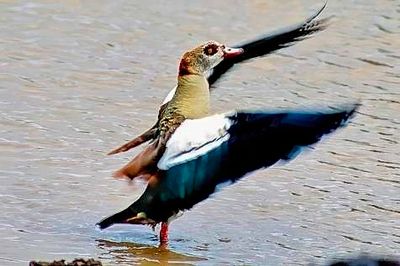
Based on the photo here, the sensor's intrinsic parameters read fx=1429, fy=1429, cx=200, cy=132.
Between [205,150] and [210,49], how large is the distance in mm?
1082

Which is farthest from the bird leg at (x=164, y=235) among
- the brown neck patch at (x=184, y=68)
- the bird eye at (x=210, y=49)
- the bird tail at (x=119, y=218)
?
the bird eye at (x=210, y=49)

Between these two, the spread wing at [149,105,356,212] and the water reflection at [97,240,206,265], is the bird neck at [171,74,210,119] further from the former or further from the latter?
the water reflection at [97,240,206,265]

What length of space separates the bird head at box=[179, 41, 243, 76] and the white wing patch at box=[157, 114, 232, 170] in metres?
0.58

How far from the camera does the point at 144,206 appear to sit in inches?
269

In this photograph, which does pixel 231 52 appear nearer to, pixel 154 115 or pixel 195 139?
pixel 195 139

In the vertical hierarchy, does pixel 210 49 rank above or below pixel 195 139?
above

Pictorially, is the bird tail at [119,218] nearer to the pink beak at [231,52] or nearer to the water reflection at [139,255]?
the water reflection at [139,255]

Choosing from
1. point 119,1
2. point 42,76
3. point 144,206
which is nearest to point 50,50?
point 42,76

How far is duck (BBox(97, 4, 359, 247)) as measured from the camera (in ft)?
20.9

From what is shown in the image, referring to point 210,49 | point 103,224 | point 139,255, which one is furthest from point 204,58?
point 139,255

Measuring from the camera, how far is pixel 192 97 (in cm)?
702

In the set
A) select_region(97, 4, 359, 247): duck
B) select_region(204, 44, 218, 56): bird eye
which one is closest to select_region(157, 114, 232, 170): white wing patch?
select_region(97, 4, 359, 247): duck

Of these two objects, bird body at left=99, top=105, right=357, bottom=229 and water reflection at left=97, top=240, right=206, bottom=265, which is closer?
bird body at left=99, top=105, right=357, bottom=229

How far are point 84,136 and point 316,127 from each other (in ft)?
8.41
